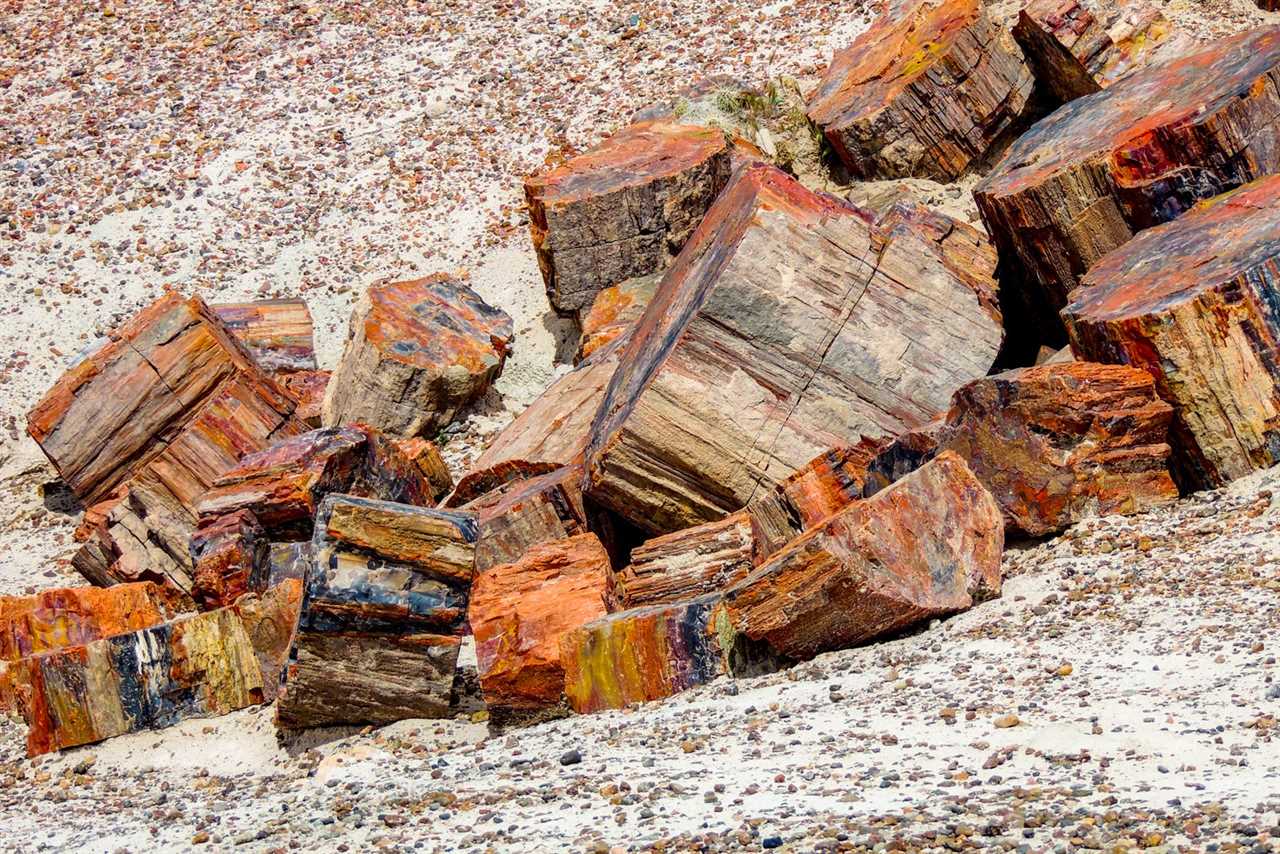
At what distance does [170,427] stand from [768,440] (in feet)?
15.9

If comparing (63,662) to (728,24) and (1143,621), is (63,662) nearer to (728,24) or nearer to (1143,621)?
(1143,621)

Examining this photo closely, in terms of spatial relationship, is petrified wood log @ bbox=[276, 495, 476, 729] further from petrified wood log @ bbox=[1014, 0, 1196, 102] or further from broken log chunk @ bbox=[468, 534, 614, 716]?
petrified wood log @ bbox=[1014, 0, 1196, 102]

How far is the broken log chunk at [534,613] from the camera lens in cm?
677

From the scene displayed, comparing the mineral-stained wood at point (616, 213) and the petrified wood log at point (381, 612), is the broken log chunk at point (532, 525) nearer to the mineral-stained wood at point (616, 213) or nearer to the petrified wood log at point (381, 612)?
the petrified wood log at point (381, 612)

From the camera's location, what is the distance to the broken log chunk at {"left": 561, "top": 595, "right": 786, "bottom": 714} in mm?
6613

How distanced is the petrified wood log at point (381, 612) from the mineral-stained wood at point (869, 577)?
1398mm

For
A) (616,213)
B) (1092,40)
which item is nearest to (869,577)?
(616,213)

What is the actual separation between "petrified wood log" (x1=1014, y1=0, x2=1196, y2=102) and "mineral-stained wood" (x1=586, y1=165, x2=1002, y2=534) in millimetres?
3295

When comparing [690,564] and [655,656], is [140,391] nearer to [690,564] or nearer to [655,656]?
[690,564]

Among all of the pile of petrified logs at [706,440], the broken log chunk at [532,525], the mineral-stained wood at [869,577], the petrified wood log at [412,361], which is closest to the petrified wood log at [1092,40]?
the pile of petrified logs at [706,440]

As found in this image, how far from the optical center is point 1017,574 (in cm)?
684

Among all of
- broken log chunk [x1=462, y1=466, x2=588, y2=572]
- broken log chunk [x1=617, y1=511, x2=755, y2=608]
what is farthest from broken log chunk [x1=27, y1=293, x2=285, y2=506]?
broken log chunk [x1=617, y1=511, x2=755, y2=608]

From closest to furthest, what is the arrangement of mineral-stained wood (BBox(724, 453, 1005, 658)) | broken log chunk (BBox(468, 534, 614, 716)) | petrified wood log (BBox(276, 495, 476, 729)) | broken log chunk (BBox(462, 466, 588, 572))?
mineral-stained wood (BBox(724, 453, 1005, 658))
broken log chunk (BBox(468, 534, 614, 716))
petrified wood log (BBox(276, 495, 476, 729))
broken log chunk (BBox(462, 466, 588, 572))

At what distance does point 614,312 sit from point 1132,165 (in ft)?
13.3
